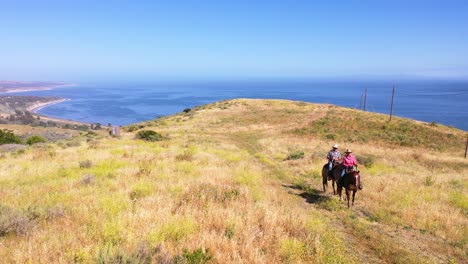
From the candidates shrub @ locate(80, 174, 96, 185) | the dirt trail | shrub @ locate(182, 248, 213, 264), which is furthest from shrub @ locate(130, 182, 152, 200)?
the dirt trail

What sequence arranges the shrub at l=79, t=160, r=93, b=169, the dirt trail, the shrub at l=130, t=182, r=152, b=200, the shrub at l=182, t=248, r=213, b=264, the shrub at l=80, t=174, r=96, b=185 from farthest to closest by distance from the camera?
the shrub at l=79, t=160, r=93, b=169 < the shrub at l=80, t=174, r=96, b=185 < the shrub at l=130, t=182, r=152, b=200 < the dirt trail < the shrub at l=182, t=248, r=213, b=264

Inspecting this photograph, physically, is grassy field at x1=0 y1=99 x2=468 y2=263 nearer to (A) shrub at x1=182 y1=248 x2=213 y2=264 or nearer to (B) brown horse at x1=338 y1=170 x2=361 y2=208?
(A) shrub at x1=182 y1=248 x2=213 y2=264

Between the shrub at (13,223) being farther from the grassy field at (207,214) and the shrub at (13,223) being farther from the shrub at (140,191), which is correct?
the shrub at (140,191)

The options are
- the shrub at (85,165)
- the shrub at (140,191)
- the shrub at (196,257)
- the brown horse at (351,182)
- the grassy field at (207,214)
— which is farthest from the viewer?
Result: the shrub at (85,165)

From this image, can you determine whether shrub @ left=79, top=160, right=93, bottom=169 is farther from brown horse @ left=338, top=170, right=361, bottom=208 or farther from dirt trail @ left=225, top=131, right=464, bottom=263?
brown horse @ left=338, top=170, right=361, bottom=208

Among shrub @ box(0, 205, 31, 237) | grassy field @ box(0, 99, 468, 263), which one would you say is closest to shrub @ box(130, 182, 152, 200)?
grassy field @ box(0, 99, 468, 263)

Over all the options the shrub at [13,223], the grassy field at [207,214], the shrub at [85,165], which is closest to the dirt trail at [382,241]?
the grassy field at [207,214]

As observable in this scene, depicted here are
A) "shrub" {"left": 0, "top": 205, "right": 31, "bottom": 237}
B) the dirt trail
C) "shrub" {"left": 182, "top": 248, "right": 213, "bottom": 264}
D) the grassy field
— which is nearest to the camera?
"shrub" {"left": 182, "top": 248, "right": 213, "bottom": 264}

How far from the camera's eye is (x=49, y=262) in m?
4.74

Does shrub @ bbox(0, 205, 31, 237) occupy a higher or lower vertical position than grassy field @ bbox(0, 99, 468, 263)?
higher

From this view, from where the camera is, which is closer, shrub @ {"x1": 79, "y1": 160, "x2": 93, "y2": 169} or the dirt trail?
the dirt trail

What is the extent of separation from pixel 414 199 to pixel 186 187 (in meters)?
8.99

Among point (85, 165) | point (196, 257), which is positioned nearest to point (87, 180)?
point (85, 165)

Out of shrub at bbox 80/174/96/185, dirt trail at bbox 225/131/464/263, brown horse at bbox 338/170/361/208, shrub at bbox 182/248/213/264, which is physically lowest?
dirt trail at bbox 225/131/464/263
